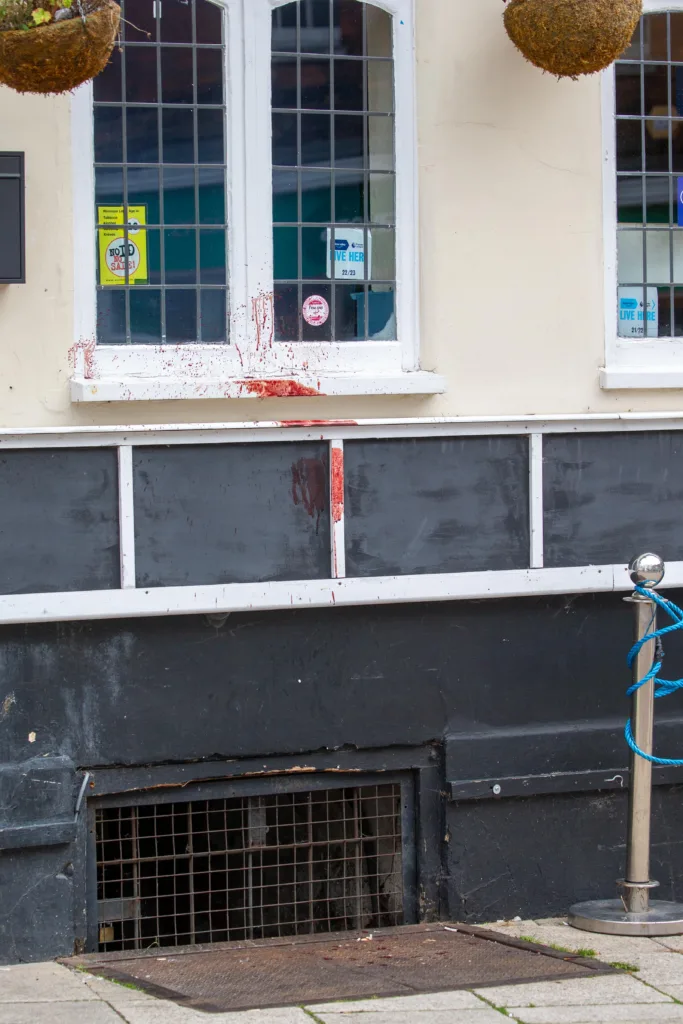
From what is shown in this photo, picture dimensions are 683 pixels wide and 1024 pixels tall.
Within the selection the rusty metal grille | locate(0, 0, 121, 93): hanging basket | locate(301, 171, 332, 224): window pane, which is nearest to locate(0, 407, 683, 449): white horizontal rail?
locate(301, 171, 332, 224): window pane

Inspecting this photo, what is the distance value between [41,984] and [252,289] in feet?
10.5

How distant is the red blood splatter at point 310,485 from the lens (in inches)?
287

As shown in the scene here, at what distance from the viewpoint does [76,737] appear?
7070 mm

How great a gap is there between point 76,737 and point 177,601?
76 centimetres

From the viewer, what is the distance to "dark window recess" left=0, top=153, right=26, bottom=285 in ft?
22.2

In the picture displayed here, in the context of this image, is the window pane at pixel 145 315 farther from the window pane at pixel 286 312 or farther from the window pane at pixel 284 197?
the window pane at pixel 284 197

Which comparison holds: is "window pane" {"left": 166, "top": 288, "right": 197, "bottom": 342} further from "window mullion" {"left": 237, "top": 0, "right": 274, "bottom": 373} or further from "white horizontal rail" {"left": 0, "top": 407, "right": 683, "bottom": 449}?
"white horizontal rail" {"left": 0, "top": 407, "right": 683, "bottom": 449}

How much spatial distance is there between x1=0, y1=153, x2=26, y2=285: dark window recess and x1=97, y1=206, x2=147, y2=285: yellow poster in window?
48cm

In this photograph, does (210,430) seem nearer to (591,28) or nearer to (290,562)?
(290,562)

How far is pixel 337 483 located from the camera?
23.9ft

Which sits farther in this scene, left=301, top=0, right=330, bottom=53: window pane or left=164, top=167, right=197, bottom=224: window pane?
left=301, top=0, right=330, bottom=53: window pane

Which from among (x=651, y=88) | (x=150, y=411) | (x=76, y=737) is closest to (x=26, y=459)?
(x=150, y=411)

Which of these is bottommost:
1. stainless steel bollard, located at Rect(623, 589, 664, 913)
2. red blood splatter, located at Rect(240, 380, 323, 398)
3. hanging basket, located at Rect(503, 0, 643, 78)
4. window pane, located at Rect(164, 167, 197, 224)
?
stainless steel bollard, located at Rect(623, 589, 664, 913)

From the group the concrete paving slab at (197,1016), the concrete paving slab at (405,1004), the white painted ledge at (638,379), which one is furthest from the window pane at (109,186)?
the concrete paving slab at (405,1004)
